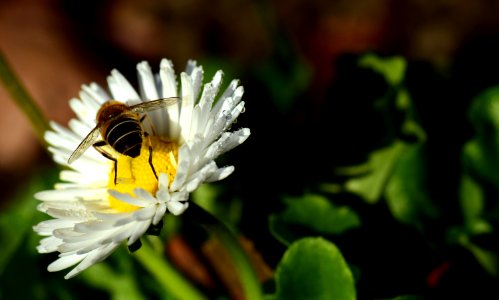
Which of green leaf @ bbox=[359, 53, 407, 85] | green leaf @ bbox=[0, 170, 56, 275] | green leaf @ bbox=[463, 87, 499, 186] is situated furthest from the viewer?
green leaf @ bbox=[0, 170, 56, 275]

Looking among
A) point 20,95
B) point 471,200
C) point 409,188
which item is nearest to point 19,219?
point 20,95

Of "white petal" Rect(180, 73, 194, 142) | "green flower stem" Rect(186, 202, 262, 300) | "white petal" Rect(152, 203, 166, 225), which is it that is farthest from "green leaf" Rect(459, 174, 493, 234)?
"white petal" Rect(152, 203, 166, 225)

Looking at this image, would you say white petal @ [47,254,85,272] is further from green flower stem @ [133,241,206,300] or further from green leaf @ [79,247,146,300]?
green leaf @ [79,247,146,300]

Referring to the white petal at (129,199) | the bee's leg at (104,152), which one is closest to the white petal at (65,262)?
the white petal at (129,199)

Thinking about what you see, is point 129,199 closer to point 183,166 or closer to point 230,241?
point 183,166

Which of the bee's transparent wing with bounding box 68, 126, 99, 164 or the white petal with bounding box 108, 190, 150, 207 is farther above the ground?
the bee's transparent wing with bounding box 68, 126, 99, 164

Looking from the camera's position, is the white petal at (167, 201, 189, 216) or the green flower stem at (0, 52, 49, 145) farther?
the green flower stem at (0, 52, 49, 145)
